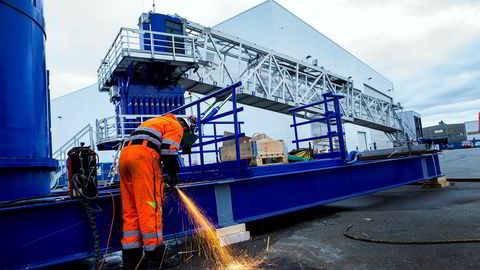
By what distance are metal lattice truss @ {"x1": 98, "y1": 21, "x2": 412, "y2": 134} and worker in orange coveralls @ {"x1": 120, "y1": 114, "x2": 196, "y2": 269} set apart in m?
5.91

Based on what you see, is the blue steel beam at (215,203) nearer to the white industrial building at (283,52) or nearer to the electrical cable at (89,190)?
the electrical cable at (89,190)

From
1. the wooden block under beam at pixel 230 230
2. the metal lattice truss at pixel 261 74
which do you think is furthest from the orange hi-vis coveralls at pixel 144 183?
the metal lattice truss at pixel 261 74

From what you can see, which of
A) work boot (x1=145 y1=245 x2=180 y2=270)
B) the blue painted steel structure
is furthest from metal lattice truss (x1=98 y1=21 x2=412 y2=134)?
work boot (x1=145 y1=245 x2=180 y2=270)

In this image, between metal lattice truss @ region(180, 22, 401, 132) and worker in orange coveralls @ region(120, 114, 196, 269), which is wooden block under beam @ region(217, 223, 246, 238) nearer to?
worker in orange coveralls @ region(120, 114, 196, 269)

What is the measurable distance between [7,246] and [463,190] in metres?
8.73

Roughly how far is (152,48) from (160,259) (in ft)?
22.7

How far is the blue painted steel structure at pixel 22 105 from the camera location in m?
2.92

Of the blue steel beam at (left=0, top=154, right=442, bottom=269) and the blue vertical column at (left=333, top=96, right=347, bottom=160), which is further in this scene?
the blue vertical column at (left=333, top=96, right=347, bottom=160)

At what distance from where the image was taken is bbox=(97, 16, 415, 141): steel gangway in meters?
9.11

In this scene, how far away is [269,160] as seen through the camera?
16.9ft

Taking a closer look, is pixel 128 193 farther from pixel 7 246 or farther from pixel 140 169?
pixel 7 246

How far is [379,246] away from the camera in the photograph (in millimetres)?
3758

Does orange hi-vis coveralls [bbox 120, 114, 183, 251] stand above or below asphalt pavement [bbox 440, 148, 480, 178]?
above

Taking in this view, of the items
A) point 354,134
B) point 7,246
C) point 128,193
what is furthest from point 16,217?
point 354,134
